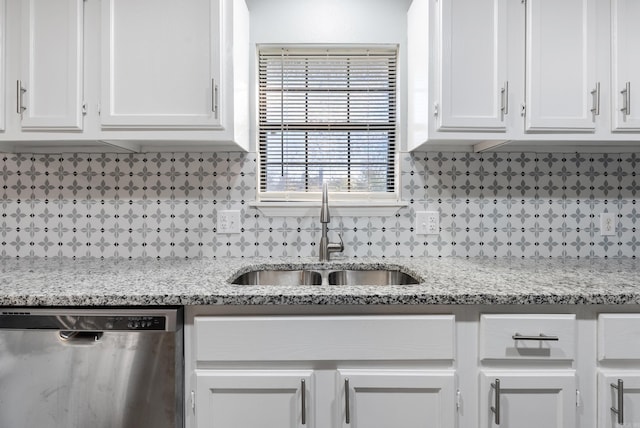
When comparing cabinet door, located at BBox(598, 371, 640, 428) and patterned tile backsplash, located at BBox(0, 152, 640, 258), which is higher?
patterned tile backsplash, located at BBox(0, 152, 640, 258)

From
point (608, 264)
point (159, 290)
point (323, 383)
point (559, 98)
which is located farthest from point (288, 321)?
point (608, 264)

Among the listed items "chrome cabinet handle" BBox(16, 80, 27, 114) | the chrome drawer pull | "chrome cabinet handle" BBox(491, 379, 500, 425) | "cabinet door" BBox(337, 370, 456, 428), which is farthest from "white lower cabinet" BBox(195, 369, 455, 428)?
"chrome cabinet handle" BBox(16, 80, 27, 114)

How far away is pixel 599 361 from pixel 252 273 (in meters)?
1.31

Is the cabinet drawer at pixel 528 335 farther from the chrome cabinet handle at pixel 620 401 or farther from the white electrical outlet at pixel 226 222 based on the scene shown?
the white electrical outlet at pixel 226 222

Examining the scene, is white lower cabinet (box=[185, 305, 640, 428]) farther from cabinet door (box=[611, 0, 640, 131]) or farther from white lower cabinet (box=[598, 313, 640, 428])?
cabinet door (box=[611, 0, 640, 131])

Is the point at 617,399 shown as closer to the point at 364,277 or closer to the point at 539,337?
the point at 539,337

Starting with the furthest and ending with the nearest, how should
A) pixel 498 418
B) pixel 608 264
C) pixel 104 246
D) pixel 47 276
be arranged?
pixel 104 246
pixel 608 264
pixel 47 276
pixel 498 418

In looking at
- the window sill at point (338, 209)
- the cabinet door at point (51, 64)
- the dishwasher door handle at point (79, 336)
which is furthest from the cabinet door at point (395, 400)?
the cabinet door at point (51, 64)

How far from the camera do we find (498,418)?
3.77 ft

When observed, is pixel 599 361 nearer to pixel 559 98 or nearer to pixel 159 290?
pixel 559 98

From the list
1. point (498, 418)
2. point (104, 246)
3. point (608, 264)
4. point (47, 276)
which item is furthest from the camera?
point (104, 246)

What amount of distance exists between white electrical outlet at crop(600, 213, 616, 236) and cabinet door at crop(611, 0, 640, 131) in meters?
0.53

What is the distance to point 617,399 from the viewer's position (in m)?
1.16

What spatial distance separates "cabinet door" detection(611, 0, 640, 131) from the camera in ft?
4.87
